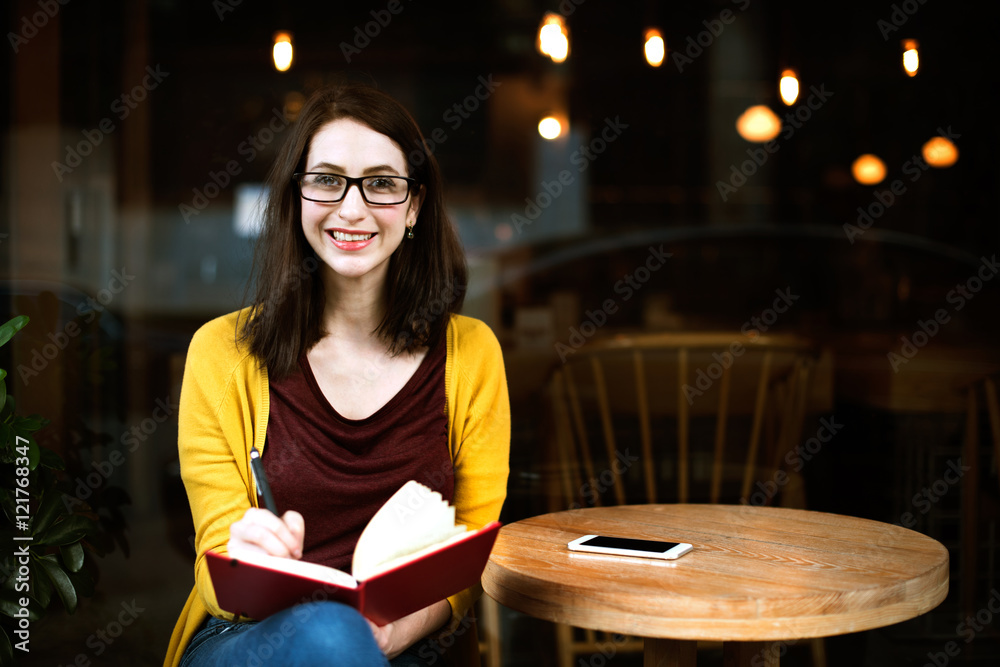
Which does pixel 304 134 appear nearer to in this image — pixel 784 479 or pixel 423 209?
pixel 423 209

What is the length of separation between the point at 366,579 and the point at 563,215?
260 cm

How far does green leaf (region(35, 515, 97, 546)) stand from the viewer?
2.01 meters

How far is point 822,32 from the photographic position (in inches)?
134

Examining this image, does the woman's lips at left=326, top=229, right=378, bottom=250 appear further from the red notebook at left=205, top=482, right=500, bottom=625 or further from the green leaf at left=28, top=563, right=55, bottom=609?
the green leaf at left=28, top=563, right=55, bottom=609

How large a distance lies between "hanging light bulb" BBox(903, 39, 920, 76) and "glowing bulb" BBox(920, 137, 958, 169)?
25 centimetres

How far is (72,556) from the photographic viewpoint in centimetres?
204

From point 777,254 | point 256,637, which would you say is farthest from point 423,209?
point 777,254

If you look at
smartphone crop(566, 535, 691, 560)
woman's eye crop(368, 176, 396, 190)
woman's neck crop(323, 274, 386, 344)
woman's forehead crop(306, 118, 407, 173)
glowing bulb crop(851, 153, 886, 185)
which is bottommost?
smartphone crop(566, 535, 691, 560)
